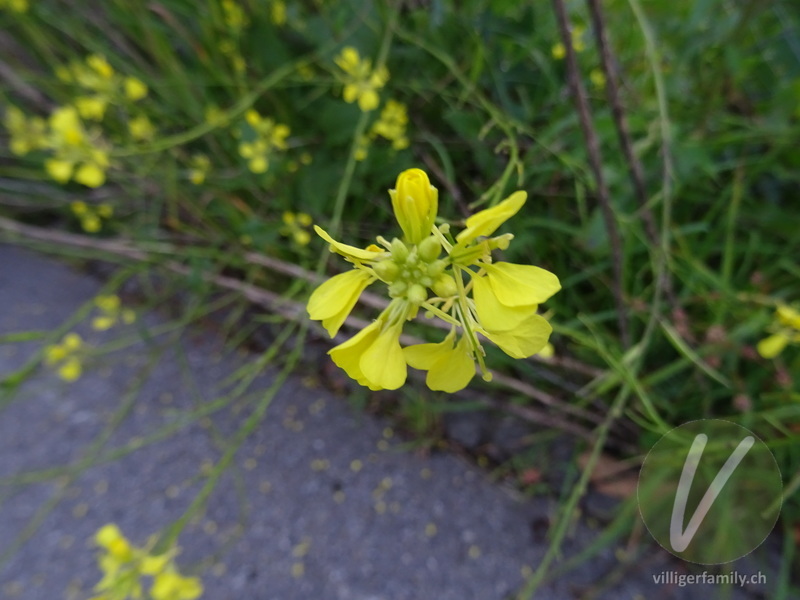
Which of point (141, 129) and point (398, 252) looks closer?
point (398, 252)

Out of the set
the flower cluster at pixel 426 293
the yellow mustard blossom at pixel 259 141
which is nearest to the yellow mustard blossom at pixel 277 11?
the yellow mustard blossom at pixel 259 141

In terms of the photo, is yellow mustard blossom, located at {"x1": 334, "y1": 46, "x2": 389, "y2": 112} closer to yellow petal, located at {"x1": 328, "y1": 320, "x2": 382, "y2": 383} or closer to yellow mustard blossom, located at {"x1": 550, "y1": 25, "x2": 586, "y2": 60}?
yellow mustard blossom, located at {"x1": 550, "y1": 25, "x2": 586, "y2": 60}

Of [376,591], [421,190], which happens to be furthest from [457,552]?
[421,190]

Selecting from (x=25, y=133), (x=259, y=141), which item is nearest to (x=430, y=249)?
(x=259, y=141)

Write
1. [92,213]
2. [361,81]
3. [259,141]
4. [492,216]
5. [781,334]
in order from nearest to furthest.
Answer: [492,216]
[781,334]
[361,81]
[259,141]
[92,213]

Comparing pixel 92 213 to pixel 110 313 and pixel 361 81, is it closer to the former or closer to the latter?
pixel 110 313

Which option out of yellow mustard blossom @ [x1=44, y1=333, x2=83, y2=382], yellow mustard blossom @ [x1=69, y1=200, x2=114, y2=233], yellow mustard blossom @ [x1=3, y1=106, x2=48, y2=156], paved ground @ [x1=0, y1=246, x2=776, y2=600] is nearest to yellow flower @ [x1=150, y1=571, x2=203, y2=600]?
paved ground @ [x1=0, y1=246, x2=776, y2=600]
